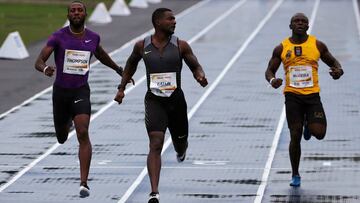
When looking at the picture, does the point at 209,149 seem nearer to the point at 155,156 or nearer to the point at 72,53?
the point at 72,53

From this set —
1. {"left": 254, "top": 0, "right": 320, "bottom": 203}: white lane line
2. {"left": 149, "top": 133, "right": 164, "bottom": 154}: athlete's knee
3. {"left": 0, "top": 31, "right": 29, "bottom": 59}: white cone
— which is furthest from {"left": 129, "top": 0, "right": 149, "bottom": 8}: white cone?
{"left": 149, "top": 133, "right": 164, "bottom": 154}: athlete's knee

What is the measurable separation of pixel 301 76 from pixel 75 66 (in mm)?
2574

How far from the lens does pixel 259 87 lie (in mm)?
23344

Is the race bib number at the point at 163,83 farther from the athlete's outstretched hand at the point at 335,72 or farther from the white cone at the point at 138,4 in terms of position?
the white cone at the point at 138,4

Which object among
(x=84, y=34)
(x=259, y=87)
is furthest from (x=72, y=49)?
(x=259, y=87)

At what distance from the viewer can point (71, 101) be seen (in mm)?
12469

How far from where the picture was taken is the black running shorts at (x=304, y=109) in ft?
42.9

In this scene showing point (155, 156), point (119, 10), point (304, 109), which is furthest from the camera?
point (119, 10)

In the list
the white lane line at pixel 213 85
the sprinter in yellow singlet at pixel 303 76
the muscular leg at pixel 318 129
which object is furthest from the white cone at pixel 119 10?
the muscular leg at pixel 318 129

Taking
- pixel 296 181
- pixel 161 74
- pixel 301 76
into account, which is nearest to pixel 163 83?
pixel 161 74

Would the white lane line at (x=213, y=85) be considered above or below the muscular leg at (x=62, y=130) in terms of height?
below

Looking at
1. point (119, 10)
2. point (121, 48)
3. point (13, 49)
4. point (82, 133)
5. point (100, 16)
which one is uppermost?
point (82, 133)

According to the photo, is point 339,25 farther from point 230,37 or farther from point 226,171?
point 226,171

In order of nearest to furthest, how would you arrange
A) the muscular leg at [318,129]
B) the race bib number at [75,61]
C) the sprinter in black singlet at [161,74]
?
the sprinter in black singlet at [161,74] → the race bib number at [75,61] → the muscular leg at [318,129]
